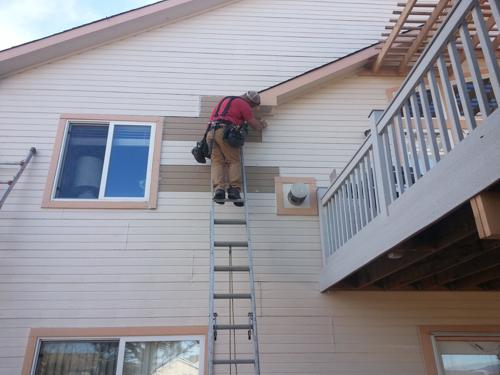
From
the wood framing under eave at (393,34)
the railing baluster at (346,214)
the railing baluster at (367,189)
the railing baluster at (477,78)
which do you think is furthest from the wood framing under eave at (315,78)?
the railing baluster at (477,78)

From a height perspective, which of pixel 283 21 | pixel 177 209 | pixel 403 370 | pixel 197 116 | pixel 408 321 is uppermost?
pixel 283 21

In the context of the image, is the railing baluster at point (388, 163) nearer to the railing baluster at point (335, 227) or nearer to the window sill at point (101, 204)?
the railing baluster at point (335, 227)

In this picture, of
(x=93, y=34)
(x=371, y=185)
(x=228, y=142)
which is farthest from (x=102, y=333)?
(x=93, y=34)

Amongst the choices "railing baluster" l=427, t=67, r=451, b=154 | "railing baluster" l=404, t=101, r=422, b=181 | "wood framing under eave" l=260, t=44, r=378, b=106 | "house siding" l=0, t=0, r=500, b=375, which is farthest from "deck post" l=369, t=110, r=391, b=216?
"wood framing under eave" l=260, t=44, r=378, b=106

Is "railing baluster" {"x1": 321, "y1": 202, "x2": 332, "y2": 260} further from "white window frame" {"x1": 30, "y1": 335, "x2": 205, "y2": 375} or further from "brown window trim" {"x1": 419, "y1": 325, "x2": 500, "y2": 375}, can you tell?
"white window frame" {"x1": 30, "y1": 335, "x2": 205, "y2": 375}

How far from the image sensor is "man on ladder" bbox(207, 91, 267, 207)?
502 cm

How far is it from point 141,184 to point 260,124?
1754 mm

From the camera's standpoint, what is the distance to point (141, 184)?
5516 mm

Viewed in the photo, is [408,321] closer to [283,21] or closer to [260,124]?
[260,124]

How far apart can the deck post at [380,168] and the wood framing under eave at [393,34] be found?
95.5 inches

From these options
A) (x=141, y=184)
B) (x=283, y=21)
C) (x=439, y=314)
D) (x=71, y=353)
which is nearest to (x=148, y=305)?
(x=71, y=353)

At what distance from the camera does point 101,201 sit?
5289 millimetres

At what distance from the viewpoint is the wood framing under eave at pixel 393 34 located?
5282 millimetres

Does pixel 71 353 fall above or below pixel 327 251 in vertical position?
below
